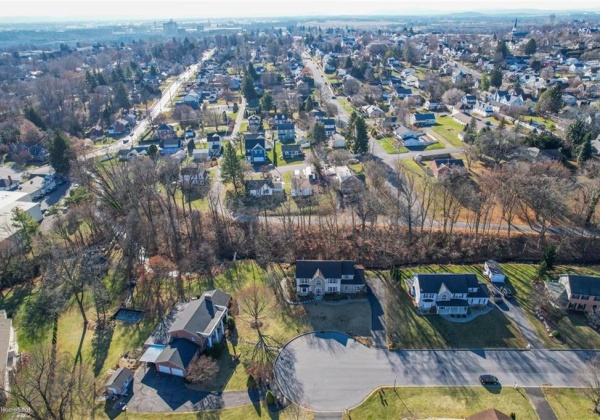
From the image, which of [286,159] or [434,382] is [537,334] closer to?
[434,382]

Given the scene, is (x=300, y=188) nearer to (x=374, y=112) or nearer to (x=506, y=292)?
(x=506, y=292)

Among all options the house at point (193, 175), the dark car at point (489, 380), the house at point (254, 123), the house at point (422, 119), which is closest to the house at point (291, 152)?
the house at point (254, 123)

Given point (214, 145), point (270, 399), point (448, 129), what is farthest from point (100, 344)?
point (448, 129)

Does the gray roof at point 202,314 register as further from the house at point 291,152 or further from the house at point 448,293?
the house at point 291,152

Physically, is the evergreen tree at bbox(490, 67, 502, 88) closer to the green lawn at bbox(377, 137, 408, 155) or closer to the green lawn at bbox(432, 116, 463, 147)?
the green lawn at bbox(432, 116, 463, 147)

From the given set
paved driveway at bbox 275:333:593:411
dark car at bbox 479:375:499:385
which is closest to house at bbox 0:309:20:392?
paved driveway at bbox 275:333:593:411

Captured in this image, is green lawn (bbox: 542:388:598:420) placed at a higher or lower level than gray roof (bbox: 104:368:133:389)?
lower
